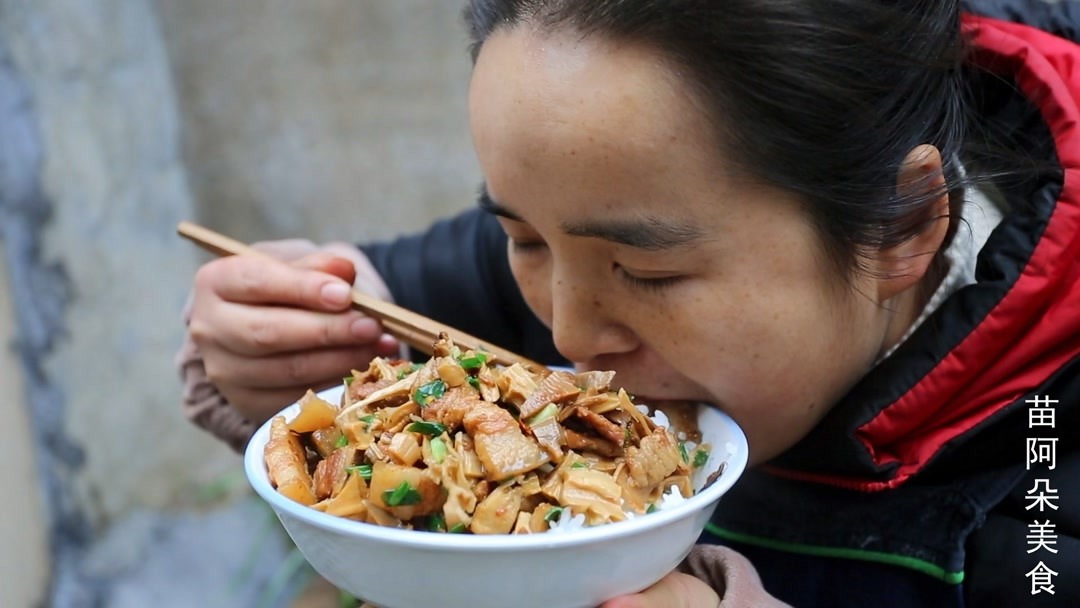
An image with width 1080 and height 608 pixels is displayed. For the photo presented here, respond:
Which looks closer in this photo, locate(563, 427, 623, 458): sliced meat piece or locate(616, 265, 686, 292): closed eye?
locate(563, 427, 623, 458): sliced meat piece

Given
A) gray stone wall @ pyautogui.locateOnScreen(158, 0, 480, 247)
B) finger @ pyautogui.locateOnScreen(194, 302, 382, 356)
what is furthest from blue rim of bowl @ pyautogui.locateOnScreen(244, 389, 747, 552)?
gray stone wall @ pyautogui.locateOnScreen(158, 0, 480, 247)

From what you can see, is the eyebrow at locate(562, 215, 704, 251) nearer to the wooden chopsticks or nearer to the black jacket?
the wooden chopsticks

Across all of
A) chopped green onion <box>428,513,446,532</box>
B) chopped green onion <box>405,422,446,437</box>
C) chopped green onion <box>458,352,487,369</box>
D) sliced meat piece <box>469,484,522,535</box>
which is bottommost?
chopped green onion <box>428,513,446,532</box>

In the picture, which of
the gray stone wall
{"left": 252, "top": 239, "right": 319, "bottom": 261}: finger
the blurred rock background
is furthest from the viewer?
the gray stone wall

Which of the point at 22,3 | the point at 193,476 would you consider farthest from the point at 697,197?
the point at 193,476

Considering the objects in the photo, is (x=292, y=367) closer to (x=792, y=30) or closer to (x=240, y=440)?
(x=240, y=440)

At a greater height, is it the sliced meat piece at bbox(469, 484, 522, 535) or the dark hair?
the dark hair

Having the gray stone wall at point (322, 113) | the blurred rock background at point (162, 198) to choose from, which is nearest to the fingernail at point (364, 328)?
the blurred rock background at point (162, 198)

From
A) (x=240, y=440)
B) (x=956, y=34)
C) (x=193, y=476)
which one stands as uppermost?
(x=956, y=34)

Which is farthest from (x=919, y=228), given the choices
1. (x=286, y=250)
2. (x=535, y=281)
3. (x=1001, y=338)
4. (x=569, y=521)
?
(x=286, y=250)
